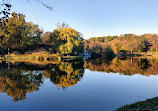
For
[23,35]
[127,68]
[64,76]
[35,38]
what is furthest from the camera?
[35,38]

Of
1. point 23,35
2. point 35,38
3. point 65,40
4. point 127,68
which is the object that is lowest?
point 127,68

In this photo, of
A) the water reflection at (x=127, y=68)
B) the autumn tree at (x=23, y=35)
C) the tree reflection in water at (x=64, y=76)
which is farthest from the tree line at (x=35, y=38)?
the tree reflection in water at (x=64, y=76)

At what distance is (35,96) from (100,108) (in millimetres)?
5485

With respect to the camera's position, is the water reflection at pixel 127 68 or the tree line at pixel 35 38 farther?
the tree line at pixel 35 38

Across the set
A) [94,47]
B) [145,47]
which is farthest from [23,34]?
[145,47]

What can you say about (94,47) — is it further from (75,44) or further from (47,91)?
(47,91)

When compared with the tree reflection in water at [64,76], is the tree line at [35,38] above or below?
above

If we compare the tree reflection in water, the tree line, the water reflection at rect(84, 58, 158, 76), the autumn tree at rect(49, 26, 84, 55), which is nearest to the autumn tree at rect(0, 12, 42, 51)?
the tree line

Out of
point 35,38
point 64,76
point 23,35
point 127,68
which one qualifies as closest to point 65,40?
point 35,38

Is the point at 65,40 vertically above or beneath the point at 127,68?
above

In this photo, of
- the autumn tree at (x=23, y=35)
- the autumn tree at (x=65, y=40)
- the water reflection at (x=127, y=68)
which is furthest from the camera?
the autumn tree at (x=23, y=35)

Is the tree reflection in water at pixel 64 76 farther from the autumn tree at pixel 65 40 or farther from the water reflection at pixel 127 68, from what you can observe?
the autumn tree at pixel 65 40

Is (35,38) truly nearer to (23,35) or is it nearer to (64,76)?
(23,35)

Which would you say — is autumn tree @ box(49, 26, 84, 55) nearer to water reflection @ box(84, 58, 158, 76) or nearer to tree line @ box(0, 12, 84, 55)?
tree line @ box(0, 12, 84, 55)
